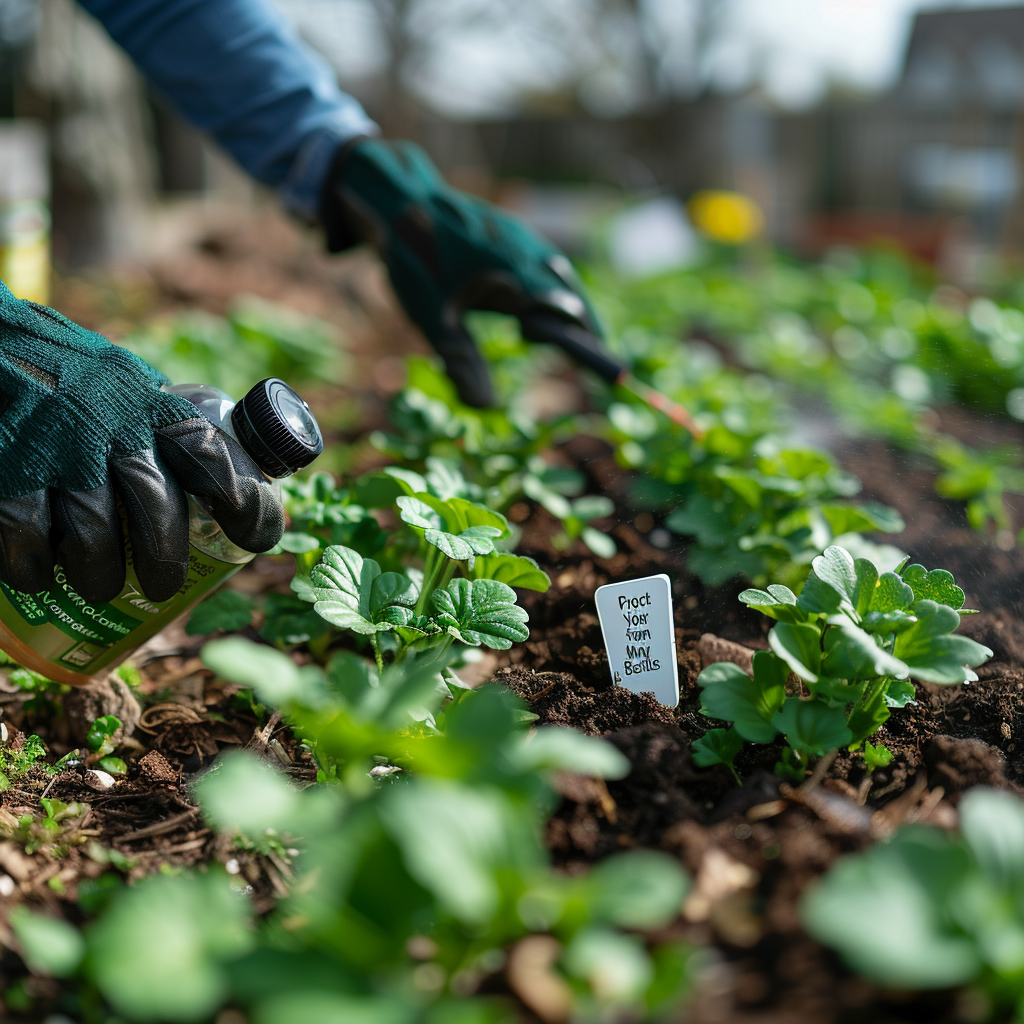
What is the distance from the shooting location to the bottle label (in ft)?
3.60

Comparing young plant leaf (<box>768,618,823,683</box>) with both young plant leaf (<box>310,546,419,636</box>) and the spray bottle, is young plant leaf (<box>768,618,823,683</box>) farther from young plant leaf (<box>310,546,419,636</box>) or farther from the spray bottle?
the spray bottle

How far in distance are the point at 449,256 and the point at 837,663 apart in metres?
1.28

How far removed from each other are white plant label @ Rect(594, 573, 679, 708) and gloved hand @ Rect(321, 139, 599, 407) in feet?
2.79

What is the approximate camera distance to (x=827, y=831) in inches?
33.1

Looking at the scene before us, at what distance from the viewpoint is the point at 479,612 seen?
3.57ft

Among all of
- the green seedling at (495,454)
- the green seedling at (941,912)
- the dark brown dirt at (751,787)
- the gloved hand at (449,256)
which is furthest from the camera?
the gloved hand at (449,256)

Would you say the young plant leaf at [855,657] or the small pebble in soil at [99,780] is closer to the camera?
the young plant leaf at [855,657]

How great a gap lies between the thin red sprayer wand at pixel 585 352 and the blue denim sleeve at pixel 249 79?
619 mm

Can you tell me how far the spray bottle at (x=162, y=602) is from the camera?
41.9 inches

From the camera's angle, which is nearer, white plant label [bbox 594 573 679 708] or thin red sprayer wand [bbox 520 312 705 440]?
white plant label [bbox 594 573 679 708]

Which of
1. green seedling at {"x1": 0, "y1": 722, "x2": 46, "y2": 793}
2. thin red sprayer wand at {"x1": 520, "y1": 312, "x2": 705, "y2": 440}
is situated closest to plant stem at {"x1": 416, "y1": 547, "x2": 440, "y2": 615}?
green seedling at {"x1": 0, "y1": 722, "x2": 46, "y2": 793}

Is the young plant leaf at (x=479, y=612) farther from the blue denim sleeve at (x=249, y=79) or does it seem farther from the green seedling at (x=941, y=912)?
the blue denim sleeve at (x=249, y=79)

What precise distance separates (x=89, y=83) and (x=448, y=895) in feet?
16.0

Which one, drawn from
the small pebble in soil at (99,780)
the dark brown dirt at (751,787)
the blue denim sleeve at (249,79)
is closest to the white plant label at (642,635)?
the dark brown dirt at (751,787)
